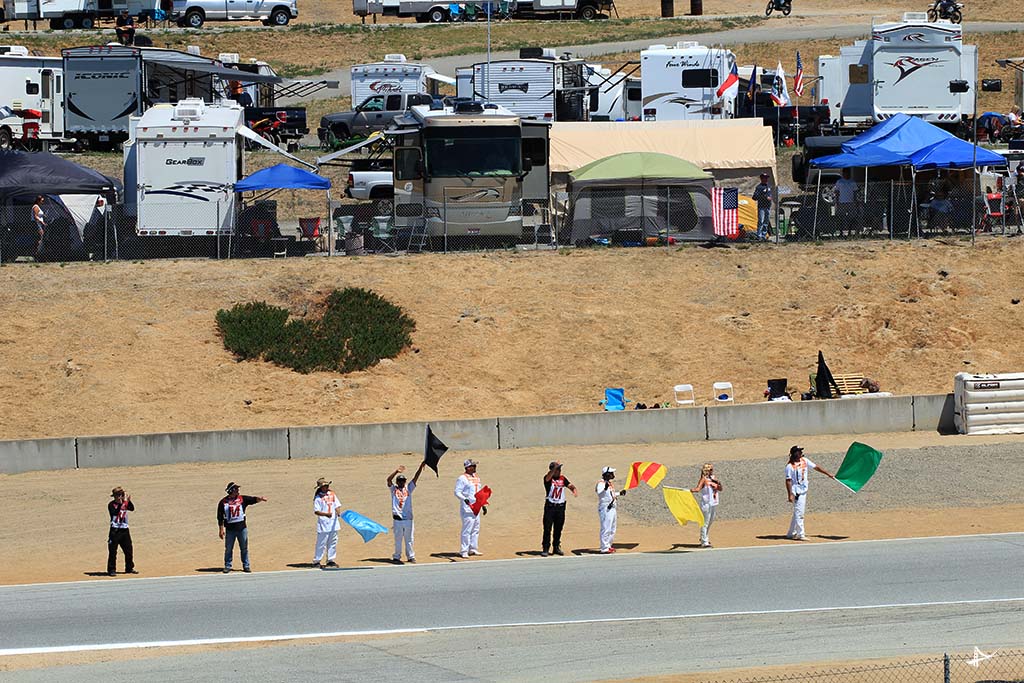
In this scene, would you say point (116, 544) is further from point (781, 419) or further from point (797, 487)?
point (781, 419)

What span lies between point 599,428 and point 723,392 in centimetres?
331

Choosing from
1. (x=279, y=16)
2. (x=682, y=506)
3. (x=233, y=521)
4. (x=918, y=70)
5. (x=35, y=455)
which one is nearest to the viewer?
(x=233, y=521)

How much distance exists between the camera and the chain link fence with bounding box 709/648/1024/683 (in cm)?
1376

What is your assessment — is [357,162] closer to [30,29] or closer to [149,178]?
[149,178]

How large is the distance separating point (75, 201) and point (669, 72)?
1846 cm

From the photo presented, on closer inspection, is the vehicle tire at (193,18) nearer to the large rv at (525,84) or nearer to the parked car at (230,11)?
the parked car at (230,11)

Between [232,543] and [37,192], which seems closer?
[232,543]

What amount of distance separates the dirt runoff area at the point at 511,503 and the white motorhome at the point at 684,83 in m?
20.3

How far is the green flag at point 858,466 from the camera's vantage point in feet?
69.0

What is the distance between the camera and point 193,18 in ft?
226

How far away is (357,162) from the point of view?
38.3 meters

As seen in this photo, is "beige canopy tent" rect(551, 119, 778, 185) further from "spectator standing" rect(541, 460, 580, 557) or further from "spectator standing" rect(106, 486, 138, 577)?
"spectator standing" rect(106, 486, 138, 577)

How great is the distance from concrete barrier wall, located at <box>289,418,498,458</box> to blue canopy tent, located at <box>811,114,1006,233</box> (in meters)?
13.2

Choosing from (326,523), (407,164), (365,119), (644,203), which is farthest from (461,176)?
(326,523)
